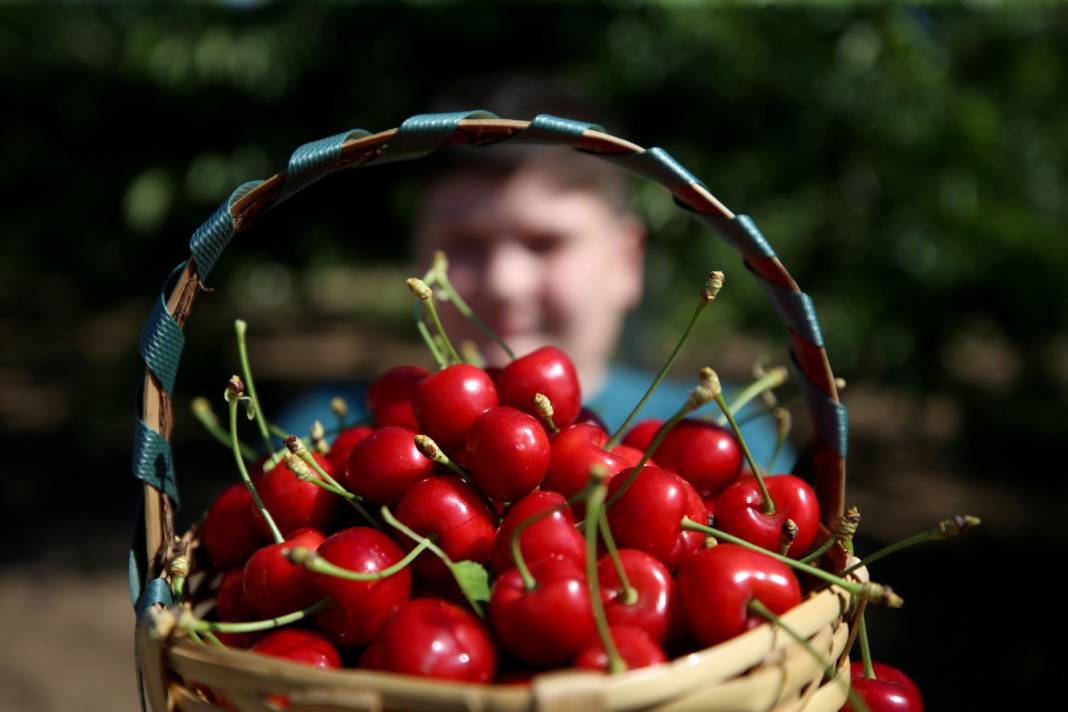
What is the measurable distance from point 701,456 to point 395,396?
334 millimetres

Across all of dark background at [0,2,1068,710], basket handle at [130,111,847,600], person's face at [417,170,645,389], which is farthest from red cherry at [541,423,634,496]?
dark background at [0,2,1068,710]

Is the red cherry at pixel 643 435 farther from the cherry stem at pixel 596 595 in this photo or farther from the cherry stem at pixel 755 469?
the cherry stem at pixel 596 595

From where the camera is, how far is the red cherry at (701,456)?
858mm

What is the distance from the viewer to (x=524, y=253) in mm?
1694

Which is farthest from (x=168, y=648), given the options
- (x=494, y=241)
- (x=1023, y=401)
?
(x=1023, y=401)

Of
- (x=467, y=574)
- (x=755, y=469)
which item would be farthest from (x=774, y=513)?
(x=467, y=574)

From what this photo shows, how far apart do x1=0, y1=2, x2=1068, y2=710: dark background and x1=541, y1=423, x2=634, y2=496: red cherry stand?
153 centimetres

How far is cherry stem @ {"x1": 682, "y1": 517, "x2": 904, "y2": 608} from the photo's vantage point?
24.9 inches

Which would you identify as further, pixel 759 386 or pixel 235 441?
pixel 759 386

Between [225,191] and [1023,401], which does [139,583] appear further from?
[1023,401]

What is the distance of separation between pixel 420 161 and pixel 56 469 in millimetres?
2784

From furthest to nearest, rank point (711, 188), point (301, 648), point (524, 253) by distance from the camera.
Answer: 1. point (711, 188)
2. point (524, 253)
3. point (301, 648)

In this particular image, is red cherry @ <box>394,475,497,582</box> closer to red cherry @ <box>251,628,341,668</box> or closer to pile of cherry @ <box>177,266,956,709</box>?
pile of cherry @ <box>177,266,956,709</box>

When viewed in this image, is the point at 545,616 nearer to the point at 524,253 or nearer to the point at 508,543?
the point at 508,543
